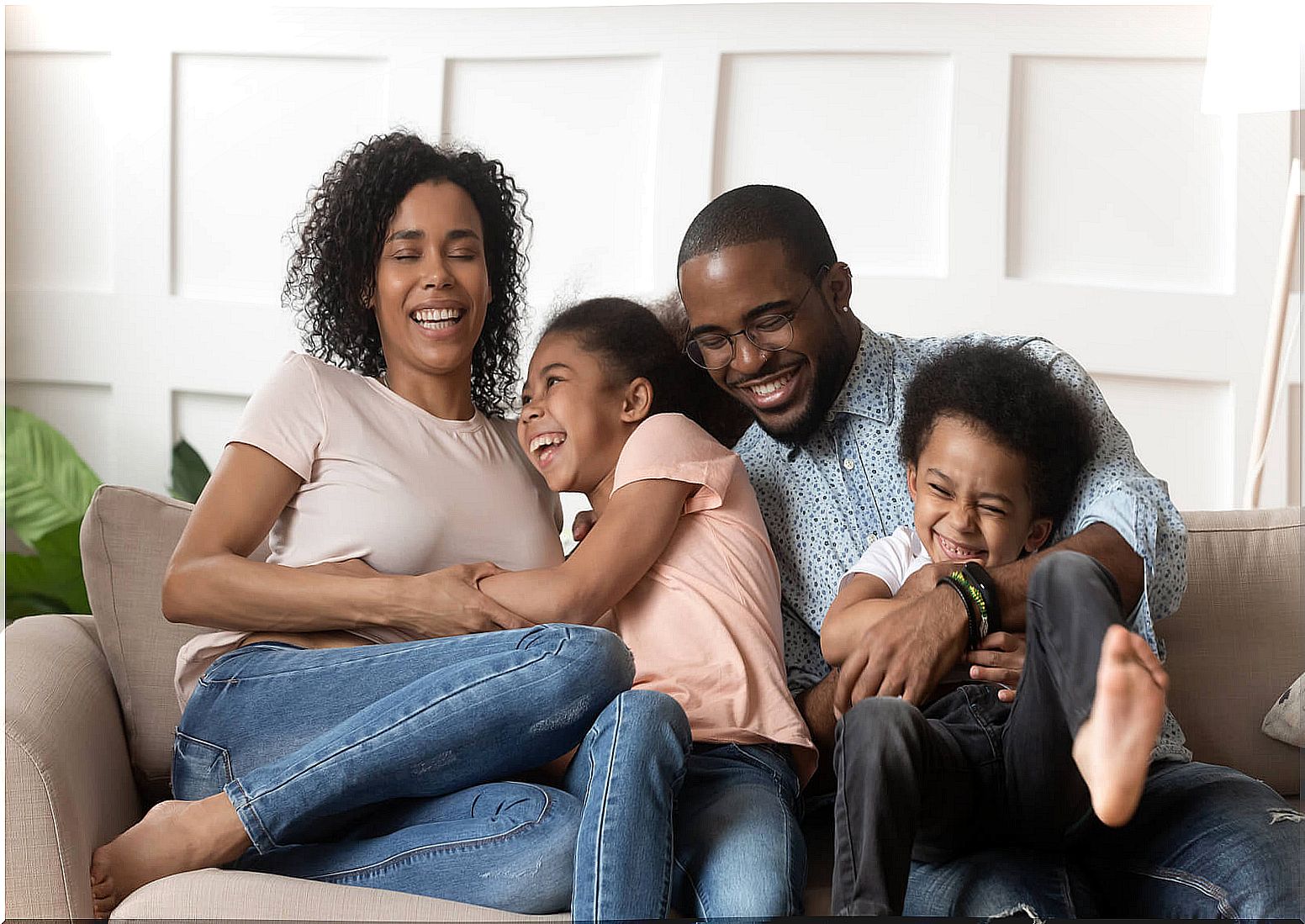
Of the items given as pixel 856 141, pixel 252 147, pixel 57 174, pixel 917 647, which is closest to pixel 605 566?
pixel 917 647

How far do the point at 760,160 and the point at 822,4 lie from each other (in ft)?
0.94

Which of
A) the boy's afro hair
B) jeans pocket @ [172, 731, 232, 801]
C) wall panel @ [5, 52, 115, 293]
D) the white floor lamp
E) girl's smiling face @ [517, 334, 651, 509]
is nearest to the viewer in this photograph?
jeans pocket @ [172, 731, 232, 801]

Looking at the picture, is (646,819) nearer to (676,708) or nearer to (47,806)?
(676,708)

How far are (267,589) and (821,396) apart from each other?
2.56 ft

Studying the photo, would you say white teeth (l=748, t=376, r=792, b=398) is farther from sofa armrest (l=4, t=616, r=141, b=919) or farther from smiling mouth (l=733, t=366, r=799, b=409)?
sofa armrest (l=4, t=616, r=141, b=919)

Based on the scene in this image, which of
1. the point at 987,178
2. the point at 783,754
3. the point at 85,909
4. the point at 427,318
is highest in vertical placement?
the point at 987,178

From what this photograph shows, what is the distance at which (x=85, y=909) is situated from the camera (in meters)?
1.25

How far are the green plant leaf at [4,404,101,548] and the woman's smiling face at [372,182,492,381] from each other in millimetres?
885

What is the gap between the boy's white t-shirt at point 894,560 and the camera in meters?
1.53

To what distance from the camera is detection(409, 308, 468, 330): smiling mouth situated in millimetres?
1651

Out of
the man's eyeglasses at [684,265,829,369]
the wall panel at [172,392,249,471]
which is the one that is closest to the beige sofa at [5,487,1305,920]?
the wall panel at [172,392,249,471]

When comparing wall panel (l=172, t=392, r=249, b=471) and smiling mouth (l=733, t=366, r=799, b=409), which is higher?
smiling mouth (l=733, t=366, r=799, b=409)

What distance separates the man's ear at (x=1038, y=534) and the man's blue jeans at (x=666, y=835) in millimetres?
471

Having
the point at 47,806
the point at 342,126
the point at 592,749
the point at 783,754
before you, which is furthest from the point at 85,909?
the point at 342,126
